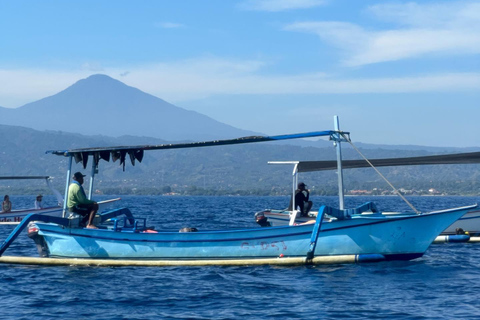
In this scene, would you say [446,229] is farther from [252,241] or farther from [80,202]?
[80,202]

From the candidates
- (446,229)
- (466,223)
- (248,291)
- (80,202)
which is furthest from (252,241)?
(466,223)

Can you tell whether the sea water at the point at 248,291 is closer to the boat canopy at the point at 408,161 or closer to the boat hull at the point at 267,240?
the boat hull at the point at 267,240

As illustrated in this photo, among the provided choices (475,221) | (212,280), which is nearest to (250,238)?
(212,280)

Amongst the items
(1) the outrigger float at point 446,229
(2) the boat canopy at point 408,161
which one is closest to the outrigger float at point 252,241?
(1) the outrigger float at point 446,229

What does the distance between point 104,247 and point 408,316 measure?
36.9ft

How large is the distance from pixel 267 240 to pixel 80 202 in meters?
6.34

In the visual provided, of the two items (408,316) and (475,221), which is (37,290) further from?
(475,221)

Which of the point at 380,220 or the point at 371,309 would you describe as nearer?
the point at 371,309

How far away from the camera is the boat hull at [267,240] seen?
22105mm

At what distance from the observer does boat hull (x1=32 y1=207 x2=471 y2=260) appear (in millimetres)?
22105

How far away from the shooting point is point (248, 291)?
18906mm

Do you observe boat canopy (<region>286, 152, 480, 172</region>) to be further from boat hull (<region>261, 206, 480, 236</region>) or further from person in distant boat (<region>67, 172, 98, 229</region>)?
person in distant boat (<region>67, 172, 98, 229</region>)

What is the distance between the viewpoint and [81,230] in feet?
77.8

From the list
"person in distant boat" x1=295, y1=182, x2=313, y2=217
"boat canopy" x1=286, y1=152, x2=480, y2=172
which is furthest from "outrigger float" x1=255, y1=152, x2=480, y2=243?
"person in distant boat" x1=295, y1=182, x2=313, y2=217
